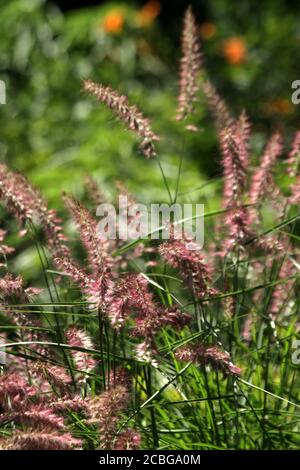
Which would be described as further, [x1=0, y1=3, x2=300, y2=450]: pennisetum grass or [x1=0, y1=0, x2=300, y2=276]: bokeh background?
[x1=0, y1=0, x2=300, y2=276]: bokeh background

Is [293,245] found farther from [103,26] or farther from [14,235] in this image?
[103,26]

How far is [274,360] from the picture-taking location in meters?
2.88

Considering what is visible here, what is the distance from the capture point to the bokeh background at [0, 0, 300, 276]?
241 inches

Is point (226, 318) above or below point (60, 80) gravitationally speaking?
below

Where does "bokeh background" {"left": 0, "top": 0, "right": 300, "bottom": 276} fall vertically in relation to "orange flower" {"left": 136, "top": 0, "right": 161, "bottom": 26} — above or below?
below

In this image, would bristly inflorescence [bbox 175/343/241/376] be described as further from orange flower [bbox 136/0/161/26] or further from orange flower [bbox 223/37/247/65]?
orange flower [bbox 136/0/161/26]

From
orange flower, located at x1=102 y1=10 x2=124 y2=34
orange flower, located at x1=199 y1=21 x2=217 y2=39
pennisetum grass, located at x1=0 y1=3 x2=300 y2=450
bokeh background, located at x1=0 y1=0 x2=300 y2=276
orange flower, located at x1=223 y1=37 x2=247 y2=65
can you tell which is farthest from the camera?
orange flower, located at x1=199 y1=21 x2=217 y2=39

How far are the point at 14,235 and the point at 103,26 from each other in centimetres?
223

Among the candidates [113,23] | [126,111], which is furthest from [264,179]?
[113,23]

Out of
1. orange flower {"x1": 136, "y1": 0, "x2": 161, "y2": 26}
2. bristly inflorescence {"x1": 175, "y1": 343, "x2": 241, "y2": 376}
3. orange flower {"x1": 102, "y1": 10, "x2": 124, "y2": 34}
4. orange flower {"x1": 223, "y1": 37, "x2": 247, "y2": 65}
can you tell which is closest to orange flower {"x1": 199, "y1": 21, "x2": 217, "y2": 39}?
orange flower {"x1": 223, "y1": 37, "x2": 247, "y2": 65}

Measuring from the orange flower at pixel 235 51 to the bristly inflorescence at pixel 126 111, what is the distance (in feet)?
14.9

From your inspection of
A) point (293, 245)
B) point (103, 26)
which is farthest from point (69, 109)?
point (293, 245)

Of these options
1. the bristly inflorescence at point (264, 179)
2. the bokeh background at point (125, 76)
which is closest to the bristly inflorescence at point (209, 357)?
the bristly inflorescence at point (264, 179)

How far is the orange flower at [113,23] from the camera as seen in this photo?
691 cm
